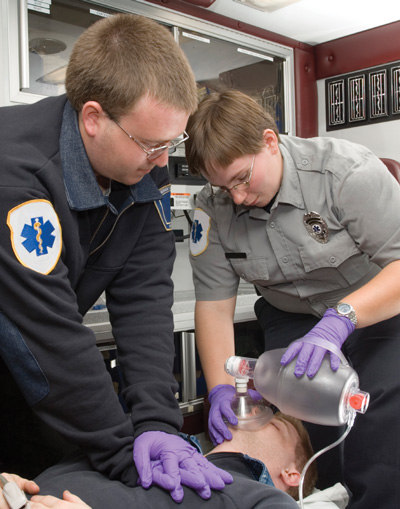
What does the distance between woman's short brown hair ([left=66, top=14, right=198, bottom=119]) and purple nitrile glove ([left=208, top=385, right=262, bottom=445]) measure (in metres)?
0.92

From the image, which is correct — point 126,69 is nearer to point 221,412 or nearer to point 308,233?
point 308,233

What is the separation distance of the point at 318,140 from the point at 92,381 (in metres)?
1.16

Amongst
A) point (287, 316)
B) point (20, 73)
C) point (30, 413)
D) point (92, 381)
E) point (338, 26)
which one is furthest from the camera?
point (338, 26)

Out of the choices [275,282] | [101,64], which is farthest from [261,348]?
[101,64]

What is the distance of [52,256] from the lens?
1.16 meters

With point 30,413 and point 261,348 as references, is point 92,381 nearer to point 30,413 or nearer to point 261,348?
point 30,413

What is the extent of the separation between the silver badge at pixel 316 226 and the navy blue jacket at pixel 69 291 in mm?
564

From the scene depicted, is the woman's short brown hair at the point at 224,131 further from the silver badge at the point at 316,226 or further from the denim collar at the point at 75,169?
the denim collar at the point at 75,169

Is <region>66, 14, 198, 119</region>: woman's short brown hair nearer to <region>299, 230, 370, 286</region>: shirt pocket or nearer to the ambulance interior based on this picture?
<region>299, 230, 370, 286</region>: shirt pocket

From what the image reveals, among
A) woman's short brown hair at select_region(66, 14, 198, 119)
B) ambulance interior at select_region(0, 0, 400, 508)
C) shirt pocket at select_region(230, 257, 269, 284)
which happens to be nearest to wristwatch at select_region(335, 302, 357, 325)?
shirt pocket at select_region(230, 257, 269, 284)

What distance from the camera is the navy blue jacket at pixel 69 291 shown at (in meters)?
1.10

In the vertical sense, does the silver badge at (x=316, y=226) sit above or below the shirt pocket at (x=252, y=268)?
above

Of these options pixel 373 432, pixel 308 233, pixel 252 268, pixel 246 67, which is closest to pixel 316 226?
pixel 308 233

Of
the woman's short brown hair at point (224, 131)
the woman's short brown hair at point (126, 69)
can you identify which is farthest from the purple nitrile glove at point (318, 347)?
the woman's short brown hair at point (126, 69)
